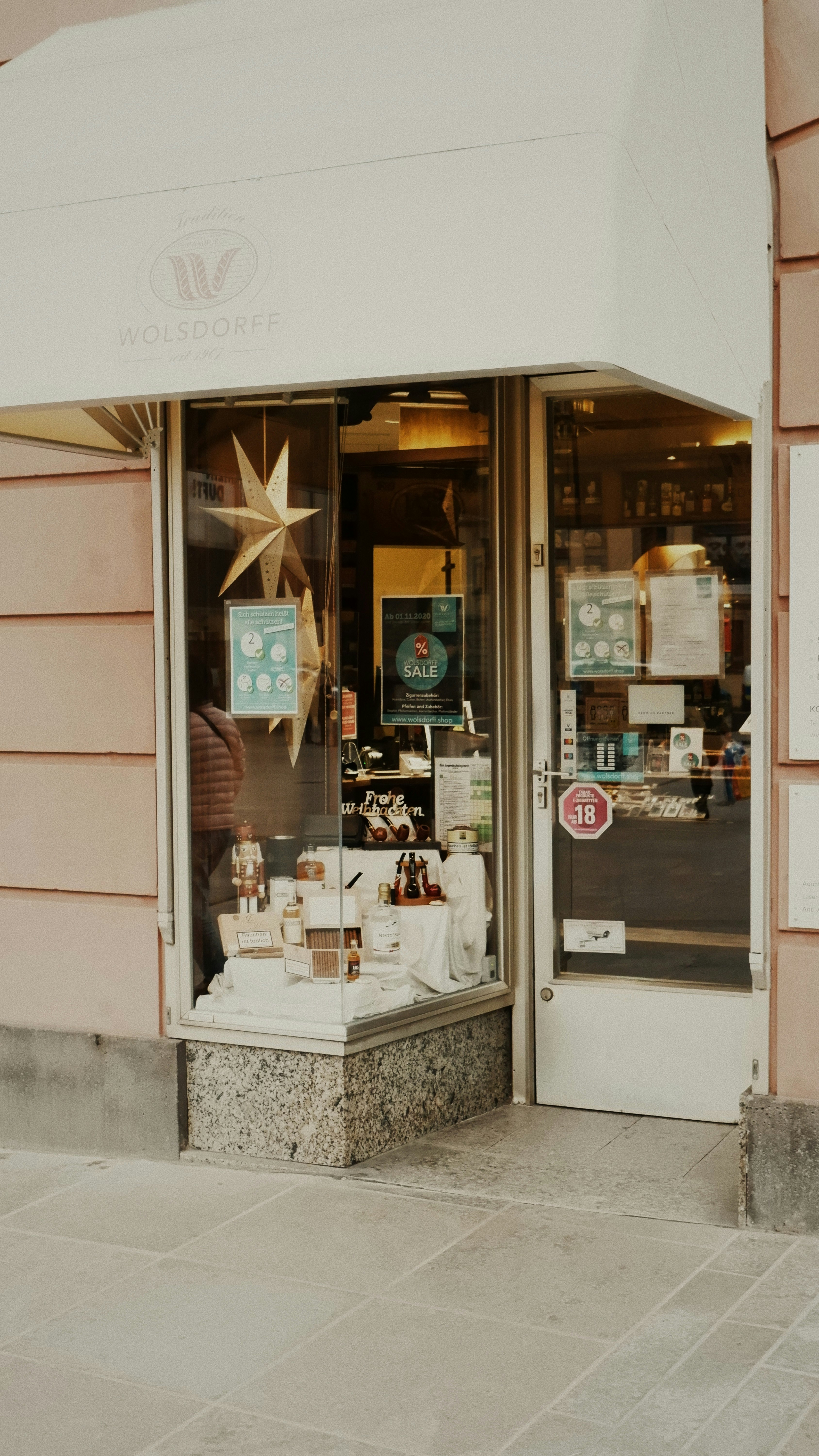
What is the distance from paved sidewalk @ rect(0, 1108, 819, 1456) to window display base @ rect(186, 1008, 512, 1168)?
8 centimetres

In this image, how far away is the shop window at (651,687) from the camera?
540 cm

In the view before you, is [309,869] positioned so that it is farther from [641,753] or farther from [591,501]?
[591,501]

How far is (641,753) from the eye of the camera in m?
5.57

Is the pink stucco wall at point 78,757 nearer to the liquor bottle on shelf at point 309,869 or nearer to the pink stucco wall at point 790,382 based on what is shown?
the liquor bottle on shelf at point 309,869

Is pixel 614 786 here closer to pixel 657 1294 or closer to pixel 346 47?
pixel 657 1294

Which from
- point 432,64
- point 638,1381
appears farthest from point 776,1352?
point 432,64

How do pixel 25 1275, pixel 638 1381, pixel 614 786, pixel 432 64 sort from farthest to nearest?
1. pixel 614 786
2. pixel 25 1275
3. pixel 432 64
4. pixel 638 1381

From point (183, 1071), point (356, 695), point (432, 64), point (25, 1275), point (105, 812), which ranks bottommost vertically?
point (25, 1275)

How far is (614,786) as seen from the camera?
222 inches

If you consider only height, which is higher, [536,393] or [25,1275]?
[536,393]

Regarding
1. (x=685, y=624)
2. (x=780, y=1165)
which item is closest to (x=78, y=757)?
(x=685, y=624)

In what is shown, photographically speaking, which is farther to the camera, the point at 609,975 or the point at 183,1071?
the point at 609,975

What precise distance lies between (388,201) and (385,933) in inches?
105

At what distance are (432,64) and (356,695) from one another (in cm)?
229
